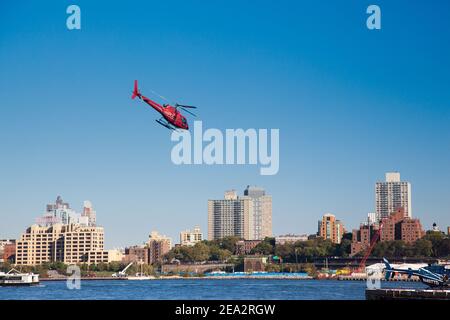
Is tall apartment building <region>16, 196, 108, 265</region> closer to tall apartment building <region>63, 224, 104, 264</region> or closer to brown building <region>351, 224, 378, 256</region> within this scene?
tall apartment building <region>63, 224, 104, 264</region>

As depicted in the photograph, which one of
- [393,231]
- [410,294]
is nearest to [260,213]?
[393,231]

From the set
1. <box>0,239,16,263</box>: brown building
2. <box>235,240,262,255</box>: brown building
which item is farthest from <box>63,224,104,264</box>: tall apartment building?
<box>235,240,262,255</box>: brown building

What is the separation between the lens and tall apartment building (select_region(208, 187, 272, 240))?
6500cm

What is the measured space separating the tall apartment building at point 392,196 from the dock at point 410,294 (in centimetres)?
1786

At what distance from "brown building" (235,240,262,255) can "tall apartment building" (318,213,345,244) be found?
5716 millimetres

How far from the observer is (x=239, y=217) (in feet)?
234

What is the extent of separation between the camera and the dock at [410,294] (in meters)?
24.0

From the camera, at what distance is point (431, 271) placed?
105 ft

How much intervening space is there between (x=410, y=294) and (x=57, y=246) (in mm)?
46731

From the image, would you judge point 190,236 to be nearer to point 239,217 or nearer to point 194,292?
point 239,217

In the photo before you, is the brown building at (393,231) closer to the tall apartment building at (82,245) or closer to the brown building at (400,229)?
the brown building at (400,229)
